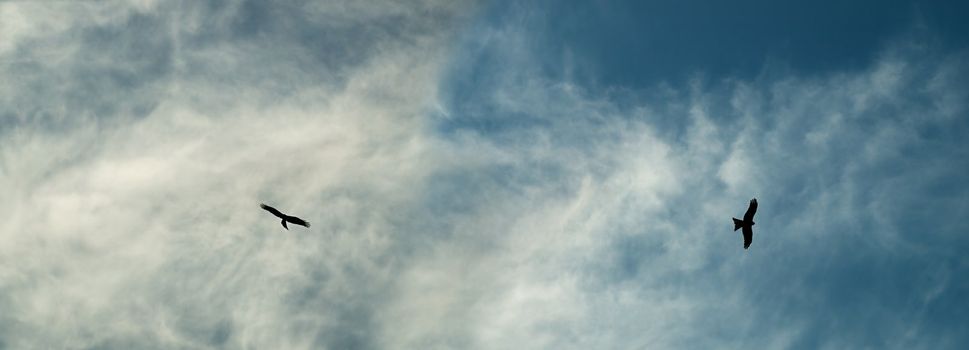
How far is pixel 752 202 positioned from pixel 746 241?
4677 millimetres

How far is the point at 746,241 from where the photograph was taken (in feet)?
156

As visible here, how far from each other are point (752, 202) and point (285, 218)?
31.7 m

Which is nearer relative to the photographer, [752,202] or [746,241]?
[752,202]

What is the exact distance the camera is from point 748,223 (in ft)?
152

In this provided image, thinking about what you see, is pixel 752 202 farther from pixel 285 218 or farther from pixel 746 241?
pixel 285 218

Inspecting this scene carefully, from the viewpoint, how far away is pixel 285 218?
43.4 m

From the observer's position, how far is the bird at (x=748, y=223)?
146 feet

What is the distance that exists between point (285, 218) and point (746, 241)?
108ft

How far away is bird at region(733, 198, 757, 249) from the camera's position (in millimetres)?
44500

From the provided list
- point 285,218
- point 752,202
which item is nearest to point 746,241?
point 752,202

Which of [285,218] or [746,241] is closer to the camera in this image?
[285,218]
